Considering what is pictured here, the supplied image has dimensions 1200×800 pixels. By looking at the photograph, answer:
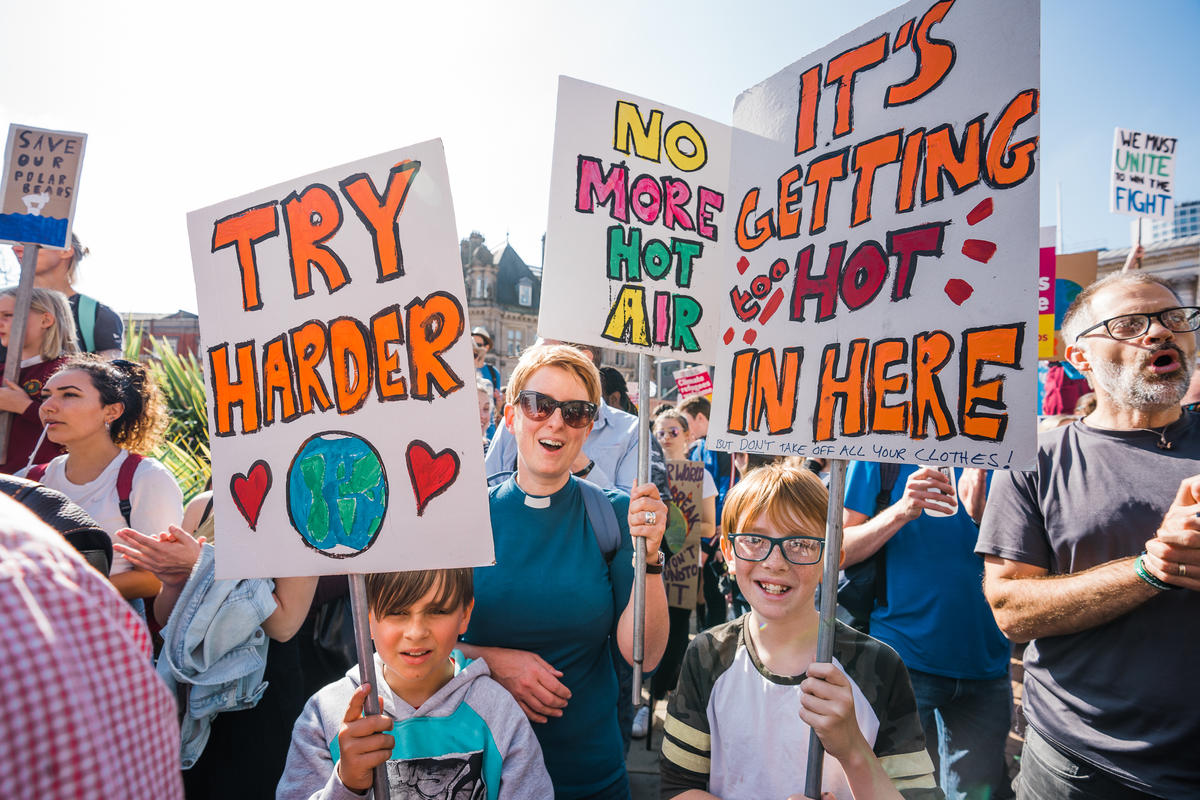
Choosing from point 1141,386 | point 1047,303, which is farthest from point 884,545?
point 1047,303

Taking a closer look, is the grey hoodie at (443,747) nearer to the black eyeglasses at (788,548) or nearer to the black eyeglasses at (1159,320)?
the black eyeglasses at (788,548)

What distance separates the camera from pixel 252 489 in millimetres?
1431

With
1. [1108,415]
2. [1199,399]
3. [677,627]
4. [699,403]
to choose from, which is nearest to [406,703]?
[1108,415]

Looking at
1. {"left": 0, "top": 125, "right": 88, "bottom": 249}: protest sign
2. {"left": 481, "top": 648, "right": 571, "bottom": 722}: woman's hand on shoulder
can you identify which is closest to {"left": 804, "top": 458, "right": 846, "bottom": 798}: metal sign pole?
{"left": 481, "top": 648, "right": 571, "bottom": 722}: woman's hand on shoulder

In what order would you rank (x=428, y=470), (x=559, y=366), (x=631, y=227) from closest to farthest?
(x=428, y=470)
(x=559, y=366)
(x=631, y=227)

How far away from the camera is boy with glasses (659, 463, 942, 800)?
1.43 metres

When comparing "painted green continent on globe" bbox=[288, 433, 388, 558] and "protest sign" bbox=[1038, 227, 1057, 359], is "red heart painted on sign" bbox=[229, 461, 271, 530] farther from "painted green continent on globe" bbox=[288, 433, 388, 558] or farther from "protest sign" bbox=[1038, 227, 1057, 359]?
"protest sign" bbox=[1038, 227, 1057, 359]

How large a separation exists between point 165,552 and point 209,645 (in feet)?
1.05

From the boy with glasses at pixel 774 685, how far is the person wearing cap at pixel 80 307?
159 inches

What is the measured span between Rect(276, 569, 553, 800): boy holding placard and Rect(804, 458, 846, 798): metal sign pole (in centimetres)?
67

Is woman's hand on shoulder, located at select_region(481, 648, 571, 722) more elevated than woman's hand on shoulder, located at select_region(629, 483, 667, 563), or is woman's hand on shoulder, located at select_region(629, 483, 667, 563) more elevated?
woman's hand on shoulder, located at select_region(629, 483, 667, 563)

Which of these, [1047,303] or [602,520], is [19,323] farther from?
[1047,303]

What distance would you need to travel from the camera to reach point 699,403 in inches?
231

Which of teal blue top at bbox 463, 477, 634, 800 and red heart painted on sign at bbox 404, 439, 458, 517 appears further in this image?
teal blue top at bbox 463, 477, 634, 800
